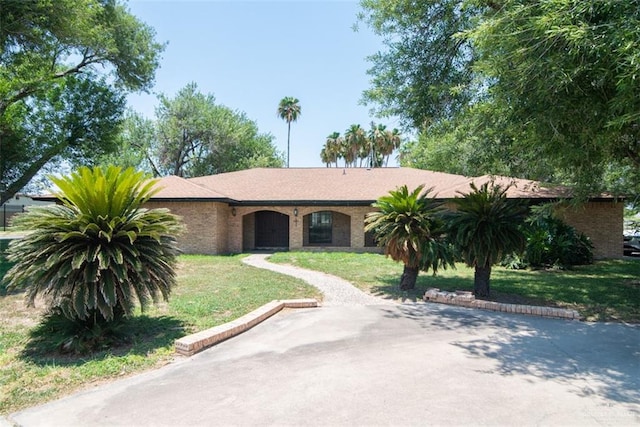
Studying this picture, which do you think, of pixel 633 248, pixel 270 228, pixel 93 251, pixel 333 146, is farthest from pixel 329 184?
pixel 333 146

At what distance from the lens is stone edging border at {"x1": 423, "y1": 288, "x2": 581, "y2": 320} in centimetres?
741

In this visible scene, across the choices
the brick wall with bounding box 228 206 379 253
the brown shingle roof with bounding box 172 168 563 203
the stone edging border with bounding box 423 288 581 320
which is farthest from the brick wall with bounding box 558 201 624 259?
→ the stone edging border with bounding box 423 288 581 320

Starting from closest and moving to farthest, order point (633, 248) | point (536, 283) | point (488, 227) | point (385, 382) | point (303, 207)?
point (385, 382) < point (488, 227) < point (536, 283) < point (633, 248) < point (303, 207)

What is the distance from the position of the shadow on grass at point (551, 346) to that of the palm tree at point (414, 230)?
1434 mm

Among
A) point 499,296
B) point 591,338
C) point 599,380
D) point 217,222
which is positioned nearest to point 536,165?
point 499,296

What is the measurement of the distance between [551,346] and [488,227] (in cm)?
336

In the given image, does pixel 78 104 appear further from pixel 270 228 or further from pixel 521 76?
pixel 521 76

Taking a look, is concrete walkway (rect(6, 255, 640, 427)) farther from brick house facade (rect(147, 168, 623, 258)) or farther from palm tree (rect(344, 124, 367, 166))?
palm tree (rect(344, 124, 367, 166))

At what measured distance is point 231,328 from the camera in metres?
6.20

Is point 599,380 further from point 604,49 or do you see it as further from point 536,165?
point 536,165

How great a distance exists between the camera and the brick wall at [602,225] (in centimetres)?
1705

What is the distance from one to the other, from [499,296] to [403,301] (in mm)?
2604

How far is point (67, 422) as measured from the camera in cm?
357

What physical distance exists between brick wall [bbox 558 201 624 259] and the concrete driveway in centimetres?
1236
